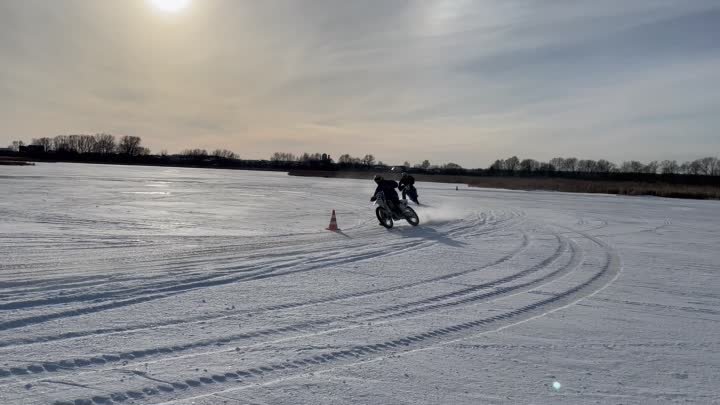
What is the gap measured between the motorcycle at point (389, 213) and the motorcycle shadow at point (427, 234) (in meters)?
0.38

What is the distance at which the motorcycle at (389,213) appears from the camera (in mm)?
14961

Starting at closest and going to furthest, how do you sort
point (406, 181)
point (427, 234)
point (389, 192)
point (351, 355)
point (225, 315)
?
point (351, 355), point (225, 315), point (427, 234), point (389, 192), point (406, 181)

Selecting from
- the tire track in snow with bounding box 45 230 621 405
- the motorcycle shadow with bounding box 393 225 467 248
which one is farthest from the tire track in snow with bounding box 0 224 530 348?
the motorcycle shadow with bounding box 393 225 467 248

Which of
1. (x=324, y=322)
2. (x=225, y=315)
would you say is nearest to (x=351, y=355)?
(x=324, y=322)

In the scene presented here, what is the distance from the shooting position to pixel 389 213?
14.9 m

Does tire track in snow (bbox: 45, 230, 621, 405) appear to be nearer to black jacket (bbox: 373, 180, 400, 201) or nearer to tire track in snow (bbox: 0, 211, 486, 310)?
tire track in snow (bbox: 0, 211, 486, 310)

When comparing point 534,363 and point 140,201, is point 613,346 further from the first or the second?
point 140,201

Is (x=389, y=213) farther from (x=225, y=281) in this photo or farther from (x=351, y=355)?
(x=351, y=355)

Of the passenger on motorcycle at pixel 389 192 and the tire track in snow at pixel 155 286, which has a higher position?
the passenger on motorcycle at pixel 389 192

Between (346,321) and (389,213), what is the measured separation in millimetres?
9436

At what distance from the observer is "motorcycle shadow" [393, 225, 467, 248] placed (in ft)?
39.9

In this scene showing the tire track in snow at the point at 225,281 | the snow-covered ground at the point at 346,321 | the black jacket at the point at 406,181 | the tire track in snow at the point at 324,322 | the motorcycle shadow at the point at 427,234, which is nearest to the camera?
the snow-covered ground at the point at 346,321

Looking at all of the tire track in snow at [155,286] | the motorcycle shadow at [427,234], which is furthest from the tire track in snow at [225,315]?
the motorcycle shadow at [427,234]

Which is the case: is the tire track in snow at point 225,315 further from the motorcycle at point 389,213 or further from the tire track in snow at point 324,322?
the motorcycle at point 389,213
